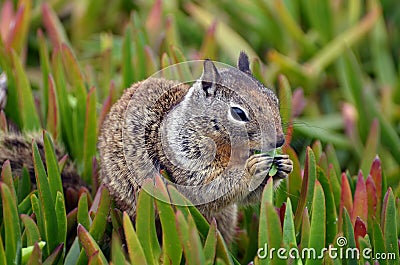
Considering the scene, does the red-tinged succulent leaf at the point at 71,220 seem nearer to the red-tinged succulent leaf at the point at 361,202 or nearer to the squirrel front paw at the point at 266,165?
the squirrel front paw at the point at 266,165

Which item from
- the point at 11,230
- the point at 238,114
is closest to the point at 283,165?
the point at 238,114

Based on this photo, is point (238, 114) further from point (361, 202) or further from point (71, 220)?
point (71, 220)

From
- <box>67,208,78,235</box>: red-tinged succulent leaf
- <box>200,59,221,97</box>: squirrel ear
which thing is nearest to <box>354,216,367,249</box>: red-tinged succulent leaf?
<box>200,59,221,97</box>: squirrel ear

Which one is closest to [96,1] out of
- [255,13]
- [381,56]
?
[255,13]

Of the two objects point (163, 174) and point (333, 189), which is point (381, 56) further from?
point (163, 174)

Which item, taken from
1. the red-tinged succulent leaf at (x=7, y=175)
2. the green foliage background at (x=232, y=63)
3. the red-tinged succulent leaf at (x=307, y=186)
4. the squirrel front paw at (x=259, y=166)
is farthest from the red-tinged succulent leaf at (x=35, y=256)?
the red-tinged succulent leaf at (x=307, y=186)

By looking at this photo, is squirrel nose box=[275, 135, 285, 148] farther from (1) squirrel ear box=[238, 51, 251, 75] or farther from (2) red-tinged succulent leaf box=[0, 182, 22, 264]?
(2) red-tinged succulent leaf box=[0, 182, 22, 264]
